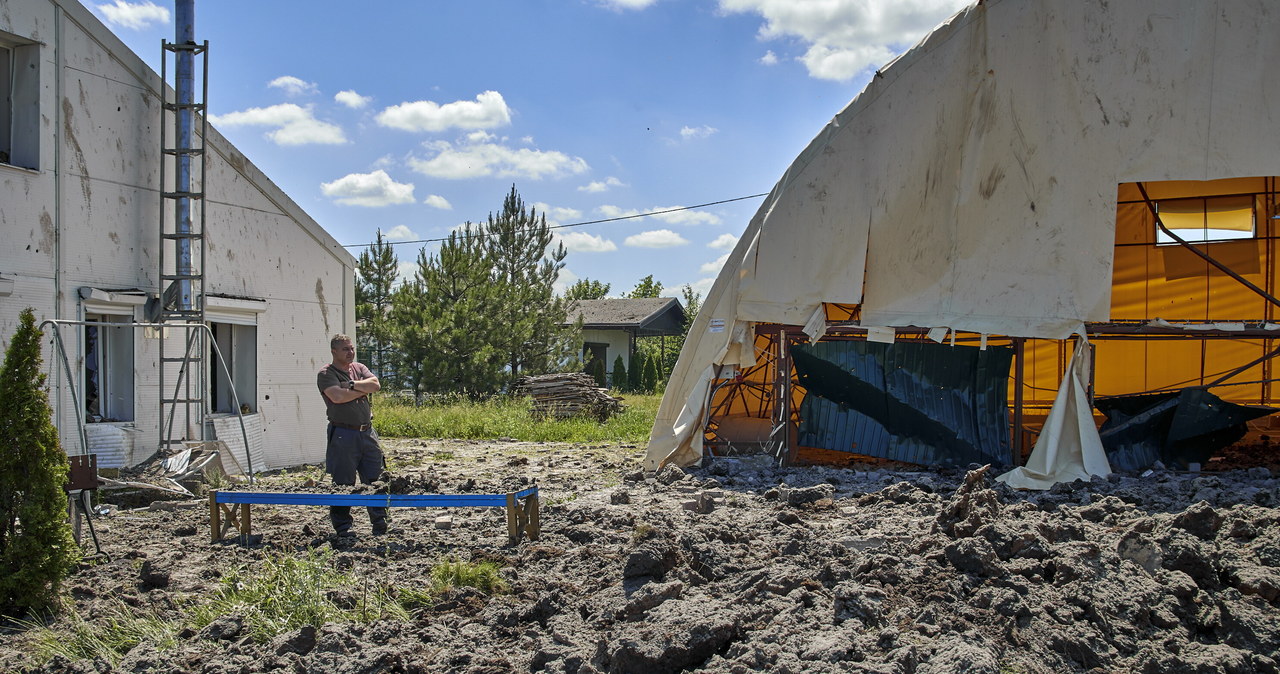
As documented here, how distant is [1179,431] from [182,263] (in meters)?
12.1

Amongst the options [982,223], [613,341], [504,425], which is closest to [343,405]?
[982,223]

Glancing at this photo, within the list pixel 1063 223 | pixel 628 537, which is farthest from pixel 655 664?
pixel 1063 223

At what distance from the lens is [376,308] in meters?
28.7

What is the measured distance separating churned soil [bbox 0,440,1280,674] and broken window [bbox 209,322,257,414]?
14.2ft

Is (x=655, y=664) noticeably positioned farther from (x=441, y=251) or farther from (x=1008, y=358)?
(x=441, y=251)

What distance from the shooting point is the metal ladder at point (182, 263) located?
35.9ft

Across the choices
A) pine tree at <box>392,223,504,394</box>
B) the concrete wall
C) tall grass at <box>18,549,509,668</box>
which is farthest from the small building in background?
tall grass at <box>18,549,509,668</box>

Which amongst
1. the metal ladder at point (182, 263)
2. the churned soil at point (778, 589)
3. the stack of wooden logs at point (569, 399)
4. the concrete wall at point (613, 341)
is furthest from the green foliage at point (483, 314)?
the churned soil at point (778, 589)

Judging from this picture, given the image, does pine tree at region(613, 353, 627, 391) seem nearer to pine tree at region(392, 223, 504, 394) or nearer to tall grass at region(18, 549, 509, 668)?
pine tree at region(392, 223, 504, 394)

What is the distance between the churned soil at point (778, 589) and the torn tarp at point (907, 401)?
3.09m

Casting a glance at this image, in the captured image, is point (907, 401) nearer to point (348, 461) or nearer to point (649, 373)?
point (348, 461)

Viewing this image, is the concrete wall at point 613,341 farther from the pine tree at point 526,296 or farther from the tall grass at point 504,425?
the tall grass at point 504,425

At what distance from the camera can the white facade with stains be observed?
9648mm

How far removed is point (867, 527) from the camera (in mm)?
7289
